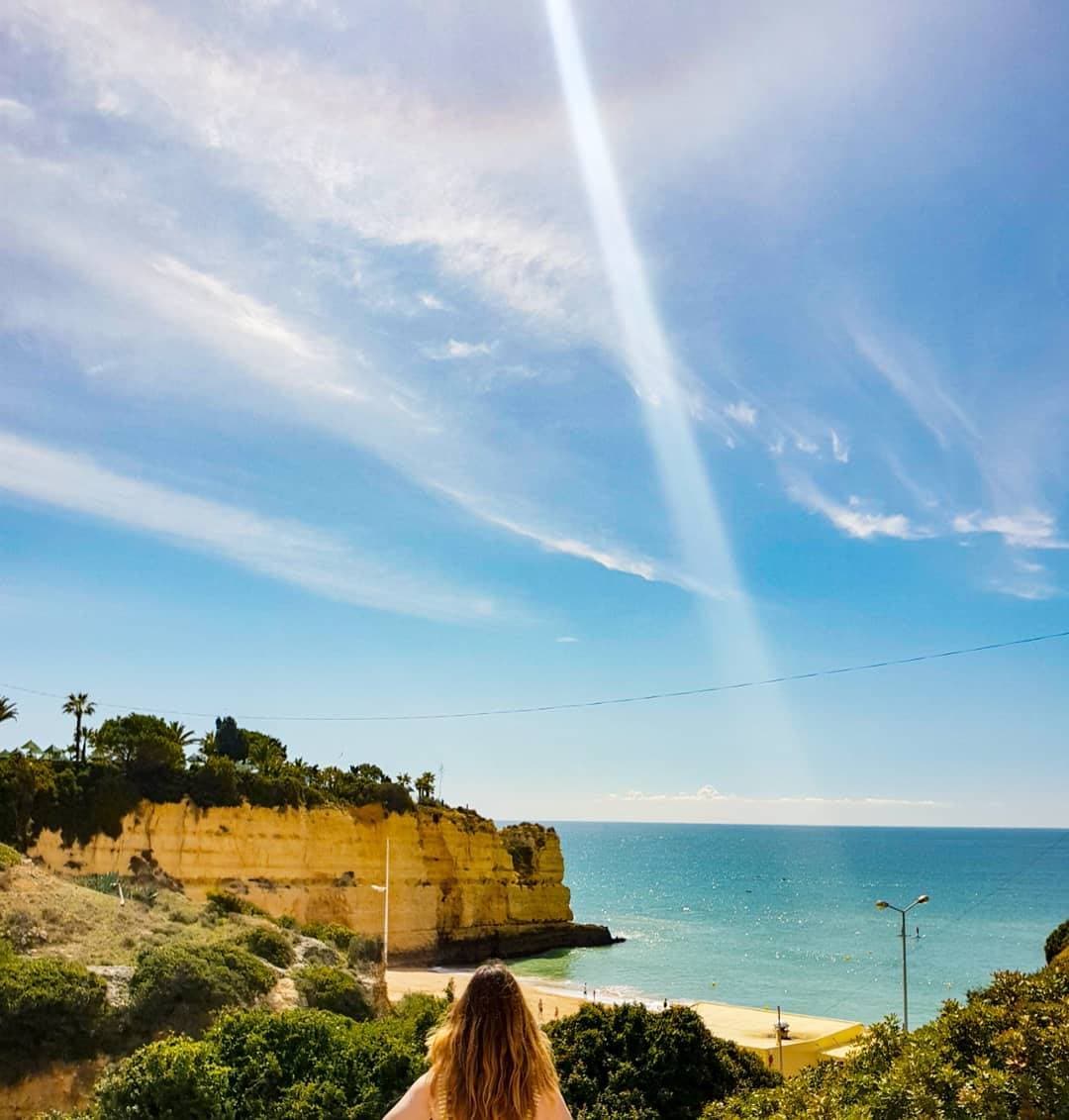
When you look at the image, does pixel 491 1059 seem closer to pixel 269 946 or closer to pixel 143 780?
pixel 269 946

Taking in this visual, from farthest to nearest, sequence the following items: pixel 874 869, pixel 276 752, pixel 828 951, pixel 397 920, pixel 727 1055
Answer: pixel 874 869, pixel 828 951, pixel 276 752, pixel 397 920, pixel 727 1055

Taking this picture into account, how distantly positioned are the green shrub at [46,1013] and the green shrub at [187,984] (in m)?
0.78

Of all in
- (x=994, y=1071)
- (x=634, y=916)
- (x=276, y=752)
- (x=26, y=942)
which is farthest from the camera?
(x=634, y=916)

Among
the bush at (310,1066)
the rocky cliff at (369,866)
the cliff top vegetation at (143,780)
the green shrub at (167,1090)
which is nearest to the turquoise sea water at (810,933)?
the rocky cliff at (369,866)

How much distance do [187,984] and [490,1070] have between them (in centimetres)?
1832

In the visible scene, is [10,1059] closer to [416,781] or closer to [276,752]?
[276,752]

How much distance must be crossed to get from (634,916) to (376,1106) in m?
95.8

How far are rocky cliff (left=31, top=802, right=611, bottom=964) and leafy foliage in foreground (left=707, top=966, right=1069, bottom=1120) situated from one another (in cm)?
3860

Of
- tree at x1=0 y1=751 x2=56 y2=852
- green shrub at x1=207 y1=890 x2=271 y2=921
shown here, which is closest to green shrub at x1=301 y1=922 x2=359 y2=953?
green shrub at x1=207 y1=890 x2=271 y2=921

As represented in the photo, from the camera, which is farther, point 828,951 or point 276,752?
point 828,951

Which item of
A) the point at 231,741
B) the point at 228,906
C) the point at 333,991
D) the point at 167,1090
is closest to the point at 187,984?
the point at 333,991

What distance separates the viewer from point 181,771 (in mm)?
43844

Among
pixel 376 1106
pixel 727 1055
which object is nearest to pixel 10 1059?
pixel 376 1106

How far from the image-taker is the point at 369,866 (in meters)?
48.7
